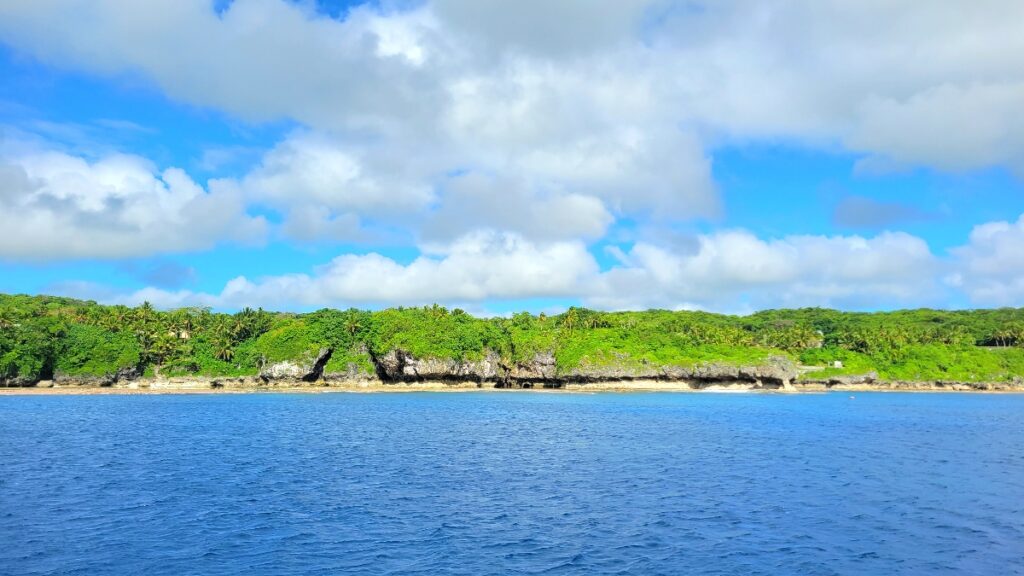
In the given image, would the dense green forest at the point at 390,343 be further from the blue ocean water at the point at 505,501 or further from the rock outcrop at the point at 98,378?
the blue ocean water at the point at 505,501

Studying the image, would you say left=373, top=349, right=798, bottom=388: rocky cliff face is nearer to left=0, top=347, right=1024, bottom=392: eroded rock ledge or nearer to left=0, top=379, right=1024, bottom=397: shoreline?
left=0, top=347, right=1024, bottom=392: eroded rock ledge

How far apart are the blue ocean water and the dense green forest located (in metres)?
78.2

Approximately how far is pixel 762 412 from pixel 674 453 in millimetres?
44843

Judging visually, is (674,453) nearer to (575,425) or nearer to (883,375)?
(575,425)

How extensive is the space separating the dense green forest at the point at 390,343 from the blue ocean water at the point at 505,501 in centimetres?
7823

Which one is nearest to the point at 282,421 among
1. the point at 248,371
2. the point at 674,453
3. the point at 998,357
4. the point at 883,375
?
the point at 674,453

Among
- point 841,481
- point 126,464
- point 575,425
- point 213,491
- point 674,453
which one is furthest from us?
point 575,425

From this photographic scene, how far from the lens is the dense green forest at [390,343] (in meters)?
127

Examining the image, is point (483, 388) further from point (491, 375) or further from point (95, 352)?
point (95, 352)

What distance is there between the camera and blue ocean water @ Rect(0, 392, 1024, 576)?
840 inches

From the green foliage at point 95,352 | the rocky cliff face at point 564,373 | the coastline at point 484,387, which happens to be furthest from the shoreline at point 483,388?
the green foliage at point 95,352

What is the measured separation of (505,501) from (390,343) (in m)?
113

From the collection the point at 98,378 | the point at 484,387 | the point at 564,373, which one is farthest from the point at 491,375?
the point at 98,378

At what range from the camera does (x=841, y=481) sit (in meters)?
35.3
